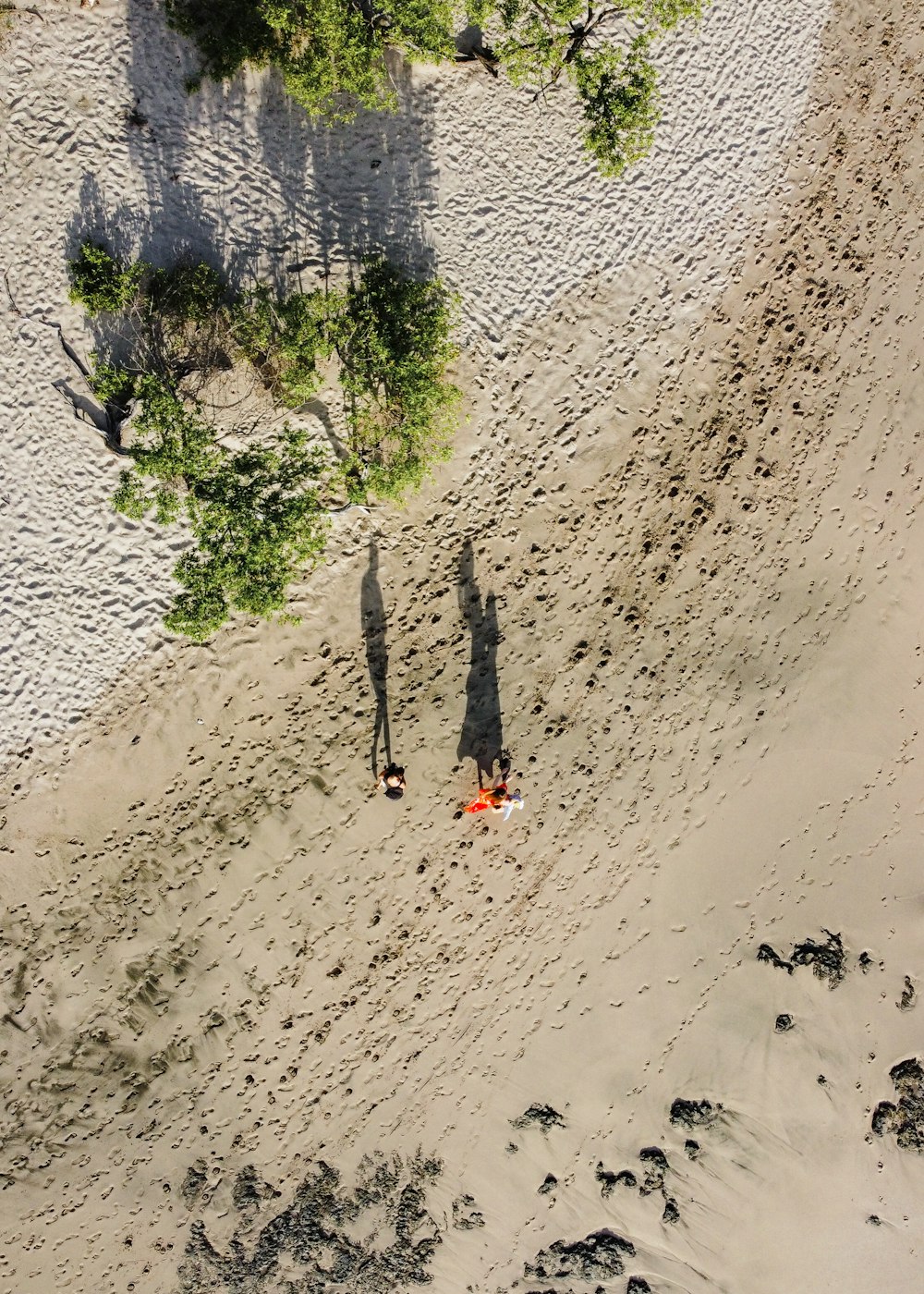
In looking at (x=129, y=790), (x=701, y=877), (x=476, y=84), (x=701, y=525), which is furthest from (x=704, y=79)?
(x=129, y=790)

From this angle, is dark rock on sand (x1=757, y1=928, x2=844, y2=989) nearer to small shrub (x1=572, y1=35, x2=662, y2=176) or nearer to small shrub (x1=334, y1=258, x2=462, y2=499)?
small shrub (x1=334, y1=258, x2=462, y2=499)

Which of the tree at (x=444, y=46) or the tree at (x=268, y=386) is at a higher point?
the tree at (x=444, y=46)

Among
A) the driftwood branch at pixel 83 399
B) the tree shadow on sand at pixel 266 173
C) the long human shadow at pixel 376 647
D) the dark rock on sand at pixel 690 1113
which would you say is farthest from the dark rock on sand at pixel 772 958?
the driftwood branch at pixel 83 399

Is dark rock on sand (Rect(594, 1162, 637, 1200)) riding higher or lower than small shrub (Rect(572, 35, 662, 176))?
lower

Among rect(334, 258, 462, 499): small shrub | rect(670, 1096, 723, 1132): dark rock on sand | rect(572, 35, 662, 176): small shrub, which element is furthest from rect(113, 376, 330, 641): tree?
rect(670, 1096, 723, 1132): dark rock on sand

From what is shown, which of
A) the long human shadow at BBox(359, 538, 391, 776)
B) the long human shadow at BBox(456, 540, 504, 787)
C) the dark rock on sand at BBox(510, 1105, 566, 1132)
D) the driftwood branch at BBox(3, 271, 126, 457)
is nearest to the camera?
the driftwood branch at BBox(3, 271, 126, 457)

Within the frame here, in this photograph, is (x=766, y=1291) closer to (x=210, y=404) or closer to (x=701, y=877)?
(x=701, y=877)

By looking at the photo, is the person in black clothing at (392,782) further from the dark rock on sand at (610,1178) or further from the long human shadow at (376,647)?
the dark rock on sand at (610,1178)
